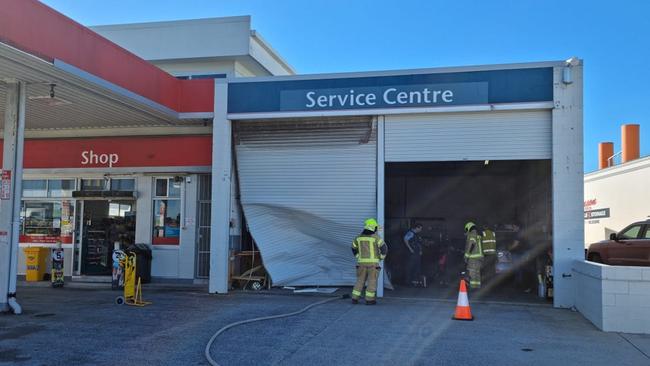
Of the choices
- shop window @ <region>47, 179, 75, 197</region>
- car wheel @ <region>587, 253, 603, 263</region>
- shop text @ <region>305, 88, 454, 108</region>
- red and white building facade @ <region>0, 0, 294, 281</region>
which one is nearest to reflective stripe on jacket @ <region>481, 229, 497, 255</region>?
shop text @ <region>305, 88, 454, 108</region>

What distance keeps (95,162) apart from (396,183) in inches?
352

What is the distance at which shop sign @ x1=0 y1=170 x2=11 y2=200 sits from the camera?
977cm

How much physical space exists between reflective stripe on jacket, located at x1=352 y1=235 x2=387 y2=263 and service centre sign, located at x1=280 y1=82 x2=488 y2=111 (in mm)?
3041

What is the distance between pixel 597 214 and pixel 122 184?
68.5 feet

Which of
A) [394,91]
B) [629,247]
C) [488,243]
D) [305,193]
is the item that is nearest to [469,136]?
[394,91]

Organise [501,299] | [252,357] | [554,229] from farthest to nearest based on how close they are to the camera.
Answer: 1. [501,299]
2. [554,229]
3. [252,357]

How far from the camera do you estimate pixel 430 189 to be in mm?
17719

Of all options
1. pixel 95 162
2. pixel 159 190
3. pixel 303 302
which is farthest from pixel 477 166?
pixel 95 162

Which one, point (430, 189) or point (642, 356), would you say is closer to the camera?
point (642, 356)

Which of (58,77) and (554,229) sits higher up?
(58,77)

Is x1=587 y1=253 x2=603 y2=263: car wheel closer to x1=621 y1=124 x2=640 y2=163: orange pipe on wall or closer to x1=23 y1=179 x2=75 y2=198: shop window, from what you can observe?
x1=23 y1=179 x2=75 y2=198: shop window

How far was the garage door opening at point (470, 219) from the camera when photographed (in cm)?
1365

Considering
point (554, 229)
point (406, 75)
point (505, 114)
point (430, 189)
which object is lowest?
point (554, 229)

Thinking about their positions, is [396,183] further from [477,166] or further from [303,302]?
[303,302]
